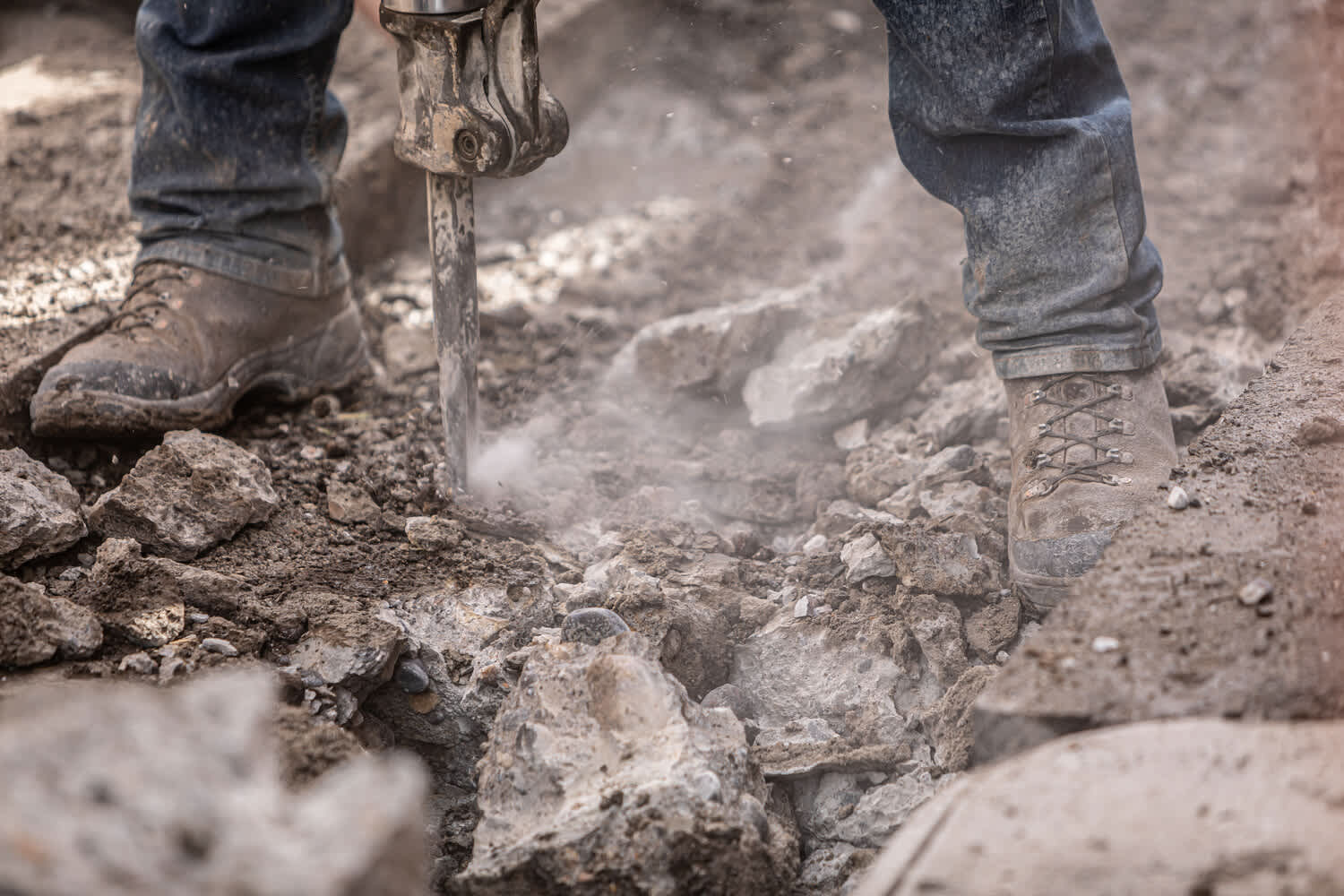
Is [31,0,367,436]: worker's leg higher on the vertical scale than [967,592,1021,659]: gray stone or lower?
higher

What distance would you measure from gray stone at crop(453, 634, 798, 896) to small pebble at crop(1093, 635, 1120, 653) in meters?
0.41

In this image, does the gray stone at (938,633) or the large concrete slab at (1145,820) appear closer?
the large concrete slab at (1145,820)

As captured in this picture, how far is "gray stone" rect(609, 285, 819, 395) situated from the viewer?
2.38m

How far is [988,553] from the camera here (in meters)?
1.76

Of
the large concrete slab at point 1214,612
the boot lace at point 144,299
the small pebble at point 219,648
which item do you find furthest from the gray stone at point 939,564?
the boot lace at point 144,299

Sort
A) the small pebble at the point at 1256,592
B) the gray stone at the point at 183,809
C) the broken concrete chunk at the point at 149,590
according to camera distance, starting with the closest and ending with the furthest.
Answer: the gray stone at the point at 183,809 < the small pebble at the point at 1256,592 < the broken concrete chunk at the point at 149,590

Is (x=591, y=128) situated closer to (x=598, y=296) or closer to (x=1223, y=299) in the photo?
(x=598, y=296)

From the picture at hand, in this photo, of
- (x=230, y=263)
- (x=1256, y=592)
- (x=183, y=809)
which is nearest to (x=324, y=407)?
(x=230, y=263)

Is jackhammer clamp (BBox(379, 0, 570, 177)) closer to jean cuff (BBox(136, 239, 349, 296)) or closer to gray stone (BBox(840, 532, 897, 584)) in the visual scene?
jean cuff (BBox(136, 239, 349, 296))

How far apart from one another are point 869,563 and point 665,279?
147 centimetres

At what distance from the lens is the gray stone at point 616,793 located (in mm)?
1138

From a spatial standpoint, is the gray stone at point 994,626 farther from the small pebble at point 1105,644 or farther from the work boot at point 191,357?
the work boot at point 191,357

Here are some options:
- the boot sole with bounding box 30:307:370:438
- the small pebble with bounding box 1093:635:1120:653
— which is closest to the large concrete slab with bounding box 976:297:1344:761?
the small pebble with bounding box 1093:635:1120:653

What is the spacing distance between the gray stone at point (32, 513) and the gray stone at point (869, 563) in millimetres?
1208
